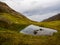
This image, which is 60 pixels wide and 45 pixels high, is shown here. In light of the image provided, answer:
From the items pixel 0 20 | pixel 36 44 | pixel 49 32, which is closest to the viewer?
pixel 36 44

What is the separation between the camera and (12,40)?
41.1m

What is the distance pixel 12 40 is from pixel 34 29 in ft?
57.1

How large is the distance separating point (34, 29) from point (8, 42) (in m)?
18.8

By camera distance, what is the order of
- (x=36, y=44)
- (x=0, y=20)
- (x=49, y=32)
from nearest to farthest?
(x=36, y=44), (x=49, y=32), (x=0, y=20)

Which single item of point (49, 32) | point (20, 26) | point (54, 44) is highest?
point (20, 26)

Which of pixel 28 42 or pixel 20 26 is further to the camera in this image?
pixel 20 26

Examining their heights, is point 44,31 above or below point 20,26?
below

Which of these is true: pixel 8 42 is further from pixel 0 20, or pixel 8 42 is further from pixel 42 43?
pixel 0 20

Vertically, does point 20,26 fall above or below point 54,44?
above

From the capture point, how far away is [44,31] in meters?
55.7

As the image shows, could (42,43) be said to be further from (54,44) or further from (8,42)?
(8,42)

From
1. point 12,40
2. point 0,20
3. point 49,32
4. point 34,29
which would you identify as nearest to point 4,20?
point 0,20

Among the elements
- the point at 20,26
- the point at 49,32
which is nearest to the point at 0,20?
the point at 20,26

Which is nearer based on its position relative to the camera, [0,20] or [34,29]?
[34,29]
